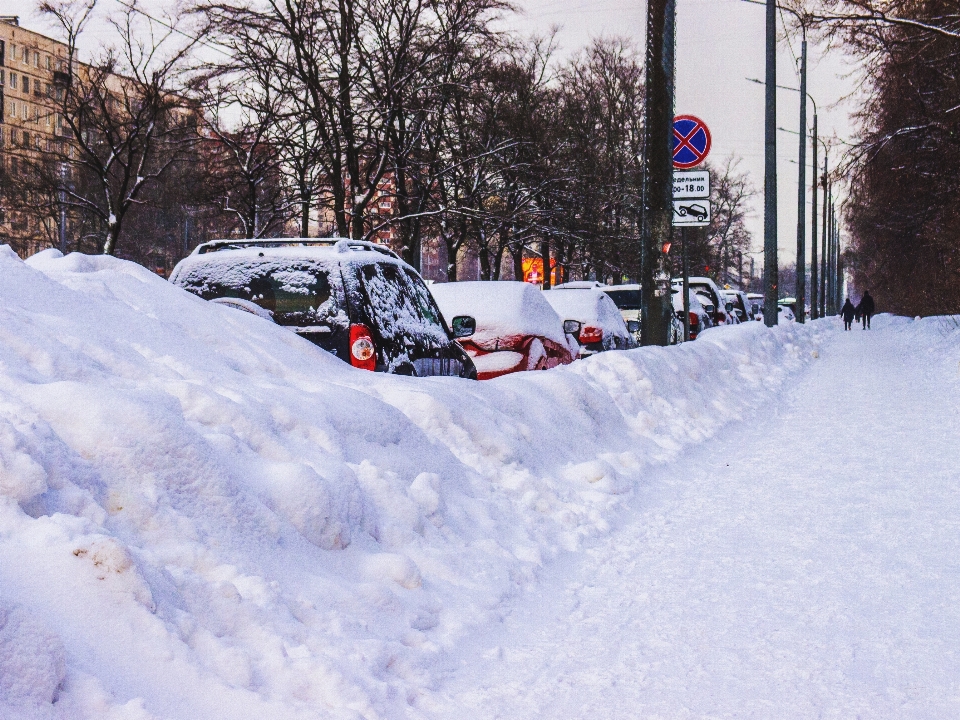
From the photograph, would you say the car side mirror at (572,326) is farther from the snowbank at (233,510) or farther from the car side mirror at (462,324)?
the snowbank at (233,510)

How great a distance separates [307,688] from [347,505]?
128 cm

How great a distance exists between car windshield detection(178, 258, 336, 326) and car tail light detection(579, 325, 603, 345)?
8.11 m

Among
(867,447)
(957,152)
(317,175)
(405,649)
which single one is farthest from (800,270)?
(405,649)

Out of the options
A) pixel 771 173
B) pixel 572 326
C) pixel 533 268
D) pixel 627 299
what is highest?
pixel 771 173

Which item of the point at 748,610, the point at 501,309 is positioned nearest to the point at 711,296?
the point at 501,309

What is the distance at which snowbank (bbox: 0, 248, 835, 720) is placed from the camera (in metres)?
3.05

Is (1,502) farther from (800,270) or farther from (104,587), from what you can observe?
(800,270)

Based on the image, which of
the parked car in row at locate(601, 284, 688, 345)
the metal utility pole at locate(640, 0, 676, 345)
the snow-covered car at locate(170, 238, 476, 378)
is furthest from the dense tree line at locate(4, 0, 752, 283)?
the snow-covered car at locate(170, 238, 476, 378)

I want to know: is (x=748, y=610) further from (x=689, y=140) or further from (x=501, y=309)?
(x=689, y=140)

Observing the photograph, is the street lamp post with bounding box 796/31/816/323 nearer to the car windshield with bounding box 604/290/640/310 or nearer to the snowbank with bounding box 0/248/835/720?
the car windshield with bounding box 604/290/640/310

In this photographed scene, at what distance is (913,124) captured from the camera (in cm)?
2681

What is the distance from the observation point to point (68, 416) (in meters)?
3.83

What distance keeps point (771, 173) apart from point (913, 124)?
3607mm

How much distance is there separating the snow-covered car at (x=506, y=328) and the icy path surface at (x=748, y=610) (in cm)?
288
